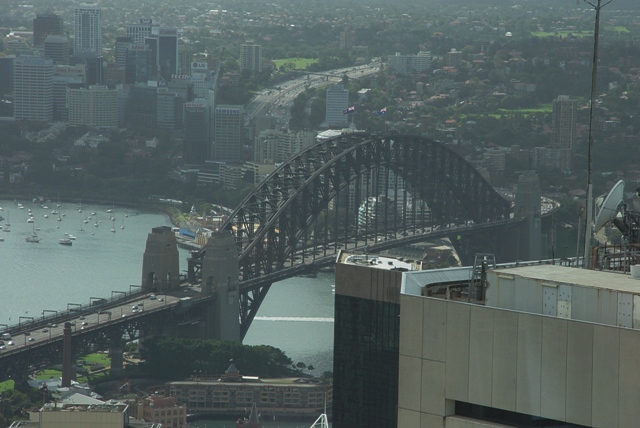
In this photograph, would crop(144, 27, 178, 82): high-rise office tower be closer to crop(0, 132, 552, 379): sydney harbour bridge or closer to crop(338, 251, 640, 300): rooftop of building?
crop(0, 132, 552, 379): sydney harbour bridge

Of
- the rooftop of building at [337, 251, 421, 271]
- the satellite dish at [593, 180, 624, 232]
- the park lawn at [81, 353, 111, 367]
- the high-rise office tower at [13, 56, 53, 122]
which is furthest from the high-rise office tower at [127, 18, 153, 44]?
the satellite dish at [593, 180, 624, 232]

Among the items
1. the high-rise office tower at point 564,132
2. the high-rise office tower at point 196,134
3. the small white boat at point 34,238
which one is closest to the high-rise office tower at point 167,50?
the high-rise office tower at point 196,134

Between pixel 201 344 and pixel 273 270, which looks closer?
pixel 201 344

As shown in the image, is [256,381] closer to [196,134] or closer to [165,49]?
[196,134]

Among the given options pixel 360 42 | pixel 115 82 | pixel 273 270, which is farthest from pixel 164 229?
pixel 360 42

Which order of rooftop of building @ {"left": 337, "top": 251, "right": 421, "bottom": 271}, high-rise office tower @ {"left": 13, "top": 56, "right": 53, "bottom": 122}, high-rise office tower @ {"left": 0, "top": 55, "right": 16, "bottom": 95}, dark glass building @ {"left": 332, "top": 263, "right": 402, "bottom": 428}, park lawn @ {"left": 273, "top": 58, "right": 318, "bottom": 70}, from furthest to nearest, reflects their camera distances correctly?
park lawn @ {"left": 273, "top": 58, "right": 318, "bottom": 70} < high-rise office tower @ {"left": 0, "top": 55, "right": 16, "bottom": 95} < high-rise office tower @ {"left": 13, "top": 56, "right": 53, "bottom": 122} < rooftop of building @ {"left": 337, "top": 251, "right": 421, "bottom": 271} < dark glass building @ {"left": 332, "top": 263, "right": 402, "bottom": 428}

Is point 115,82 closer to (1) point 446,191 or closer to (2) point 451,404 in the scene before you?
(1) point 446,191

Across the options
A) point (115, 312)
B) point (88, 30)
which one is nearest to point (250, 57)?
point (88, 30)
